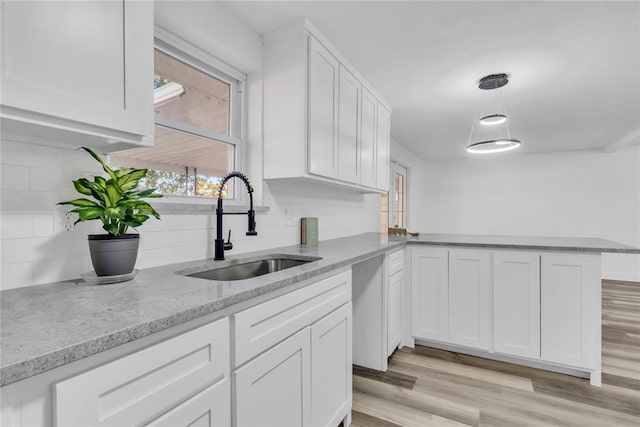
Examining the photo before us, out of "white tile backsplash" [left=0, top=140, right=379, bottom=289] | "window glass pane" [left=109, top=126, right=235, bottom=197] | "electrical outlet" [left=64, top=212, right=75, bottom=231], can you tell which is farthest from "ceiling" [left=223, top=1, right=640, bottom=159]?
"electrical outlet" [left=64, top=212, right=75, bottom=231]

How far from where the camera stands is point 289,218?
2346 millimetres

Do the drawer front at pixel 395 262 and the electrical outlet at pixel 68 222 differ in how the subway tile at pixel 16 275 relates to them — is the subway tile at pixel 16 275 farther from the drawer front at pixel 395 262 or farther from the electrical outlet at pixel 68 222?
the drawer front at pixel 395 262

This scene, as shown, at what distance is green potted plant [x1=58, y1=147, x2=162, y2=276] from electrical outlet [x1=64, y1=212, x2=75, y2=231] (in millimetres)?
87

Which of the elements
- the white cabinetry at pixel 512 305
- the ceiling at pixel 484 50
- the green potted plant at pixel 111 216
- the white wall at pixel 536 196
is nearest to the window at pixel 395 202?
the white wall at pixel 536 196

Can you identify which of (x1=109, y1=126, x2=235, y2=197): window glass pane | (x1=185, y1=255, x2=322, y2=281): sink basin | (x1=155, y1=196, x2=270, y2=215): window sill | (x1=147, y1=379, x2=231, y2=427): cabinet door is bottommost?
(x1=147, y1=379, x2=231, y2=427): cabinet door

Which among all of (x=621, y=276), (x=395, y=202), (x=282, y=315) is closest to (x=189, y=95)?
(x=282, y=315)

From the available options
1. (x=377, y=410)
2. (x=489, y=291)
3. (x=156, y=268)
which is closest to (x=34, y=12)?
(x=156, y=268)

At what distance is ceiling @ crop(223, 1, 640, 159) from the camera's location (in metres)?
1.87

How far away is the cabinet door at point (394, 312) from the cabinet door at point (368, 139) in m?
0.90

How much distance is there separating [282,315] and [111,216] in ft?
2.23

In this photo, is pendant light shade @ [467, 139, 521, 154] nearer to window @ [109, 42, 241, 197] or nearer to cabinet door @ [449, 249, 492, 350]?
cabinet door @ [449, 249, 492, 350]

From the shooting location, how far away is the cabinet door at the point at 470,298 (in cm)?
251

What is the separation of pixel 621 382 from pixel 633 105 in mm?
3030

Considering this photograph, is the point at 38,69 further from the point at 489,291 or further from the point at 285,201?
the point at 489,291
